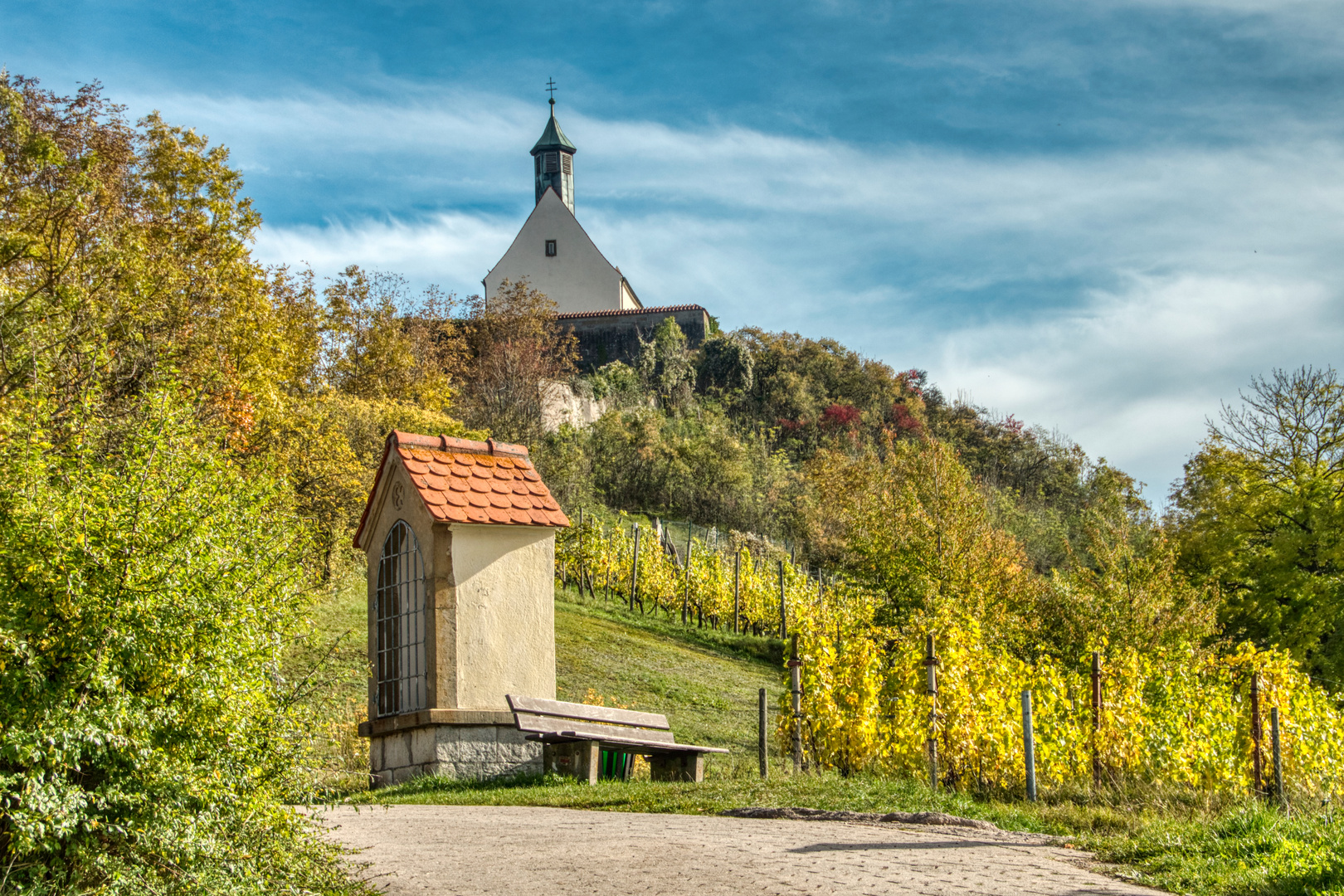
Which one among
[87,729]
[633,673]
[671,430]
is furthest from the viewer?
[671,430]

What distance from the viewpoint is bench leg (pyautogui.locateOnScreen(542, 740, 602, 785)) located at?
36.3ft

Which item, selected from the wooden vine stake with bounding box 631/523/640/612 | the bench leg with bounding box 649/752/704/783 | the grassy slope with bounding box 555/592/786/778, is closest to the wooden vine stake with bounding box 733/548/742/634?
the grassy slope with bounding box 555/592/786/778

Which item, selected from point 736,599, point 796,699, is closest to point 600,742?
point 796,699

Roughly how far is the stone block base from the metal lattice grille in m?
0.43

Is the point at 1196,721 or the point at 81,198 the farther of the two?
the point at 81,198

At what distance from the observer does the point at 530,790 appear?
10.4 meters

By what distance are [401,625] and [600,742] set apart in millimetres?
2767

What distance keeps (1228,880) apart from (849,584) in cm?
1929

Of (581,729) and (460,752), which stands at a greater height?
(581,729)

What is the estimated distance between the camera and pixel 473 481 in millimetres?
12117

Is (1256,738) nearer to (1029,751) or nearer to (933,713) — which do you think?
(1029,751)

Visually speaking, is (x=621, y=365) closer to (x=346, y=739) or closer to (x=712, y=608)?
(x=712, y=608)

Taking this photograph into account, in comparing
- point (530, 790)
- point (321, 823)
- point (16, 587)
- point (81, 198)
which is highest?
point (81, 198)

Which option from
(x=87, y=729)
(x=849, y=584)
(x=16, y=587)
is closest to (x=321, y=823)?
(x=87, y=729)
